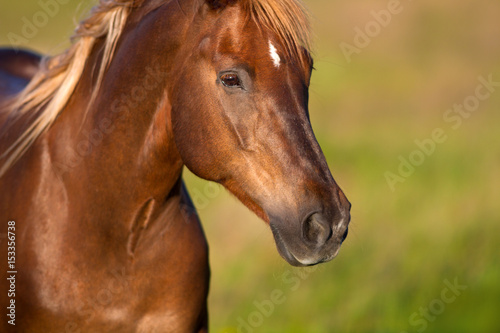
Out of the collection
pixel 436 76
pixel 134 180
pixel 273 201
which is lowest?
pixel 436 76

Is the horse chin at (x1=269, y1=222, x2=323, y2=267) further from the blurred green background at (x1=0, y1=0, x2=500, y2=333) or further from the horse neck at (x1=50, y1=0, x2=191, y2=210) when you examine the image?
the horse neck at (x1=50, y1=0, x2=191, y2=210)

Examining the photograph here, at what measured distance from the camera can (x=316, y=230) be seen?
236cm

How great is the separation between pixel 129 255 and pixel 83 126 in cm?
63

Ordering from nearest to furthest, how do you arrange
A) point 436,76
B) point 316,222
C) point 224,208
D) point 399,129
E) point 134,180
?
point 316,222, point 134,180, point 224,208, point 399,129, point 436,76

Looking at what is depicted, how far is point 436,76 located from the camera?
989 cm

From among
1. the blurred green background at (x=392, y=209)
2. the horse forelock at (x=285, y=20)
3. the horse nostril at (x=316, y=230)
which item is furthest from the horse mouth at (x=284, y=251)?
the horse forelock at (x=285, y=20)

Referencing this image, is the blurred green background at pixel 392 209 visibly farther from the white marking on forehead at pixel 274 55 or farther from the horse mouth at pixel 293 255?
the white marking on forehead at pixel 274 55

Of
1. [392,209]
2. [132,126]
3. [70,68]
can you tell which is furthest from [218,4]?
[392,209]

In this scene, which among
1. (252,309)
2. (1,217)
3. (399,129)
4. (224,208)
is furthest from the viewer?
(399,129)

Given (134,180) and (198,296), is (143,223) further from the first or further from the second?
(198,296)

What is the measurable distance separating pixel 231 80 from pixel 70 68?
0.99m

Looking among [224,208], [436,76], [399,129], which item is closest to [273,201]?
[224,208]

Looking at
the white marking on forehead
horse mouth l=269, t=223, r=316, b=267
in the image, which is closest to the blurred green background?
horse mouth l=269, t=223, r=316, b=267

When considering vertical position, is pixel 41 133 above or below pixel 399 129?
above
